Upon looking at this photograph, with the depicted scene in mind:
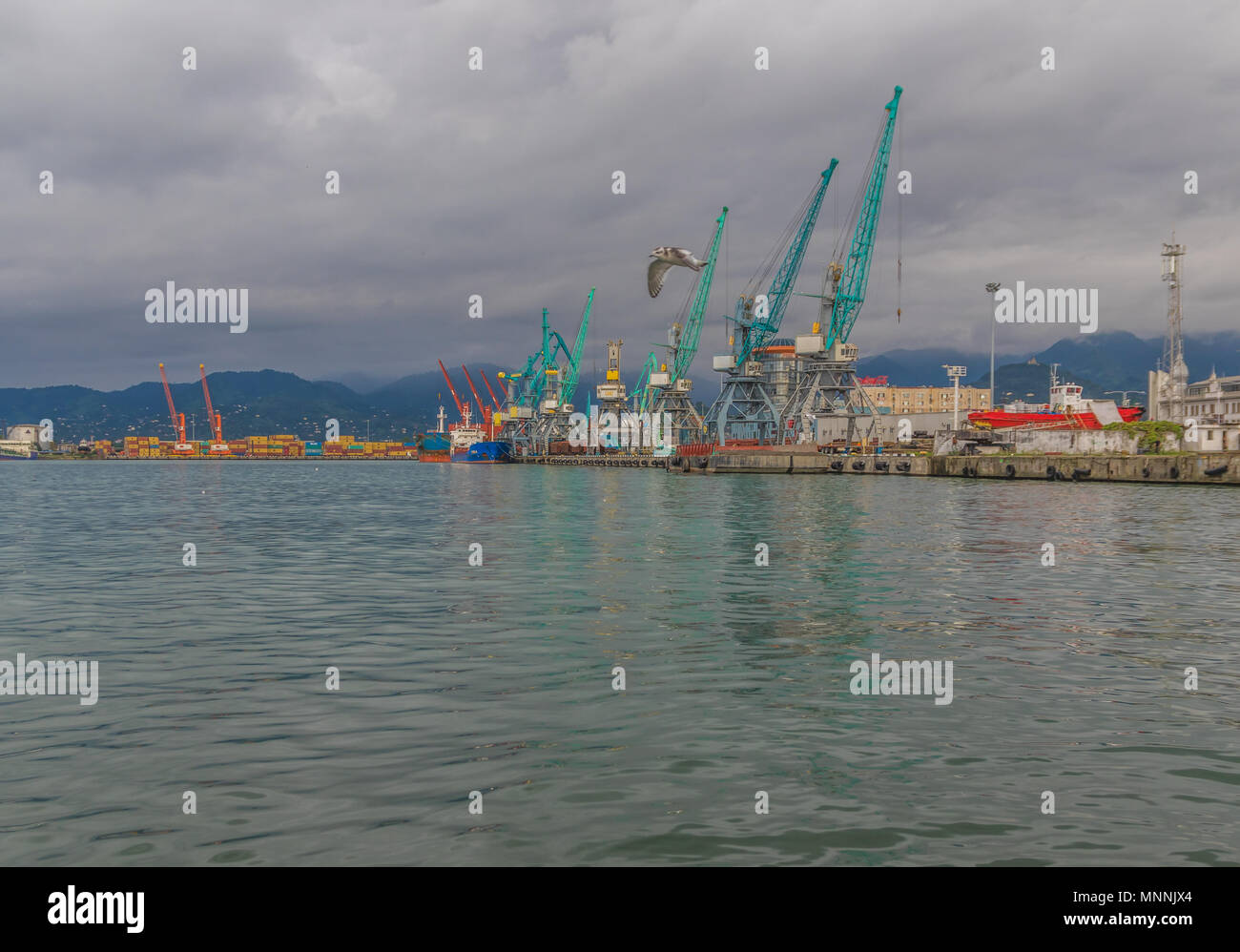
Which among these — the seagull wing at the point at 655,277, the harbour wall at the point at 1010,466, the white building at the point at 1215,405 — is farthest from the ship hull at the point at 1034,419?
the seagull wing at the point at 655,277

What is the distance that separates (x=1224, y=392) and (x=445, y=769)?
178 metres

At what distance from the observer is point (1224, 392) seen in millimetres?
149000

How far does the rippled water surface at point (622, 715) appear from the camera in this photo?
7.60 meters

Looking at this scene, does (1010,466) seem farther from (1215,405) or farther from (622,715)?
(622,715)

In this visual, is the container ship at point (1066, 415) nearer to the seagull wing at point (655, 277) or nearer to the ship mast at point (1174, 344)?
the ship mast at point (1174, 344)

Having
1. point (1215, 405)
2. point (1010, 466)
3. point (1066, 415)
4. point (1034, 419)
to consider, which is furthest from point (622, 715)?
point (1215, 405)

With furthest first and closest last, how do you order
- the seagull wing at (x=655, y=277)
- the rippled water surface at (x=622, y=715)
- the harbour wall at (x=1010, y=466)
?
the seagull wing at (x=655, y=277), the harbour wall at (x=1010, y=466), the rippled water surface at (x=622, y=715)

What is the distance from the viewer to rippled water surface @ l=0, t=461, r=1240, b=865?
760 centimetres

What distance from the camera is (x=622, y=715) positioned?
1120 centimetres

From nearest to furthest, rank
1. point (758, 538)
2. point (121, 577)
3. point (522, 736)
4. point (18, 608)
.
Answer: point (522, 736) < point (18, 608) < point (121, 577) < point (758, 538)

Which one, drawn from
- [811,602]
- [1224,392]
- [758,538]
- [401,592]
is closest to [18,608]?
[401,592]

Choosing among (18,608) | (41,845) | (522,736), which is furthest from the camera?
(18,608)

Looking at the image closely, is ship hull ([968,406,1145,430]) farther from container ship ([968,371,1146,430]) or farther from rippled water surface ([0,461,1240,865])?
rippled water surface ([0,461,1240,865])
